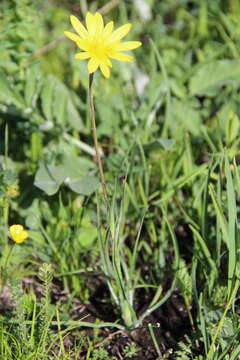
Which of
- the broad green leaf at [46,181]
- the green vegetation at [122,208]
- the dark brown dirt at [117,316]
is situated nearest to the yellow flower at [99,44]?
the green vegetation at [122,208]

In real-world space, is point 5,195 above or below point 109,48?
below

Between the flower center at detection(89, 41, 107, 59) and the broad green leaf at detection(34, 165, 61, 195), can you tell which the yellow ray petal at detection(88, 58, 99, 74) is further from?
the broad green leaf at detection(34, 165, 61, 195)

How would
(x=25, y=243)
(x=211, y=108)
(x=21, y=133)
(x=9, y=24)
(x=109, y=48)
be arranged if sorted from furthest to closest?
(x=211, y=108)
(x=21, y=133)
(x=9, y=24)
(x=25, y=243)
(x=109, y=48)

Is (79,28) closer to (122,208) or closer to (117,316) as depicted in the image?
(122,208)

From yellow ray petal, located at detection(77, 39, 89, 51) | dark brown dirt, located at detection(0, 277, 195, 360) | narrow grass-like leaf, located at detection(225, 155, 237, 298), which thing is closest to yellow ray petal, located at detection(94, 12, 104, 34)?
yellow ray petal, located at detection(77, 39, 89, 51)

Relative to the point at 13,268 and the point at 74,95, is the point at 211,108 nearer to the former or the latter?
the point at 74,95

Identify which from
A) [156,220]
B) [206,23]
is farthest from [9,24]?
[206,23]

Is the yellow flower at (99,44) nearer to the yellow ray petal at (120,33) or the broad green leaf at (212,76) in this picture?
the yellow ray petal at (120,33)

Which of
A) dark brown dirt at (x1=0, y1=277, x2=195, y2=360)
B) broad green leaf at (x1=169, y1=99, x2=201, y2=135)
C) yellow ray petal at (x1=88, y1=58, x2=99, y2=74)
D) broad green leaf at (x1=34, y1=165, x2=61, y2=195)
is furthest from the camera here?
broad green leaf at (x1=169, y1=99, x2=201, y2=135)

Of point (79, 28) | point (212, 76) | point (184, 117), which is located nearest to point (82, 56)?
point (79, 28)
